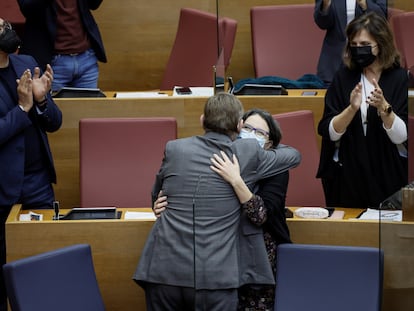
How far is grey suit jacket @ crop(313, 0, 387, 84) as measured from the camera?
3941 millimetres

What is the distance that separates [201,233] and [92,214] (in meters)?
0.50

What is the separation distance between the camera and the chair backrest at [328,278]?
Result: 107 inches

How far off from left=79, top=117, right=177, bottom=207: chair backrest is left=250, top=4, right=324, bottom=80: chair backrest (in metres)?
1.00

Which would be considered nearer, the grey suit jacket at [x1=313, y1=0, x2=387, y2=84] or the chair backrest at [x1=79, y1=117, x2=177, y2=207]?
the chair backrest at [x1=79, y1=117, x2=177, y2=207]

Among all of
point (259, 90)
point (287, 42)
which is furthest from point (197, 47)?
point (259, 90)

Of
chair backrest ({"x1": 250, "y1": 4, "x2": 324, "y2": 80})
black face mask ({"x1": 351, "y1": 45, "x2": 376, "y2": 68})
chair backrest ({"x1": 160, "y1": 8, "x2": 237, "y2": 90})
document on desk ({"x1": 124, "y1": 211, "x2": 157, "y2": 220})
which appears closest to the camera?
document on desk ({"x1": 124, "y1": 211, "x2": 157, "y2": 220})

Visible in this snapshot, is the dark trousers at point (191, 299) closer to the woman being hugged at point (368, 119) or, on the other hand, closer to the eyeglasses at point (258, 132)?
the eyeglasses at point (258, 132)

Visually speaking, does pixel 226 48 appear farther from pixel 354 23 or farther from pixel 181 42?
pixel 354 23

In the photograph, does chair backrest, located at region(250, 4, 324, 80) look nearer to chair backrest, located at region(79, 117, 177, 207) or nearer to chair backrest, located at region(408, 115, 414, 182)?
chair backrest, located at region(79, 117, 177, 207)

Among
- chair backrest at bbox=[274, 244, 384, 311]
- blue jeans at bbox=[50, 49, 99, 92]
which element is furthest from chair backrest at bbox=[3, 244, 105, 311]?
blue jeans at bbox=[50, 49, 99, 92]

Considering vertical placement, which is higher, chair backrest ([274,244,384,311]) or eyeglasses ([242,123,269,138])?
eyeglasses ([242,123,269,138])

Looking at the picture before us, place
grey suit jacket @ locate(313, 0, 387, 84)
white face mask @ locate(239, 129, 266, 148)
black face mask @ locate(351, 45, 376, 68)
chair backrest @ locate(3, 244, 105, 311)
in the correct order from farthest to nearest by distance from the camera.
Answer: grey suit jacket @ locate(313, 0, 387, 84)
black face mask @ locate(351, 45, 376, 68)
white face mask @ locate(239, 129, 266, 148)
chair backrest @ locate(3, 244, 105, 311)

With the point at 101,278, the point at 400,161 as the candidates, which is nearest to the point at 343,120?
the point at 400,161

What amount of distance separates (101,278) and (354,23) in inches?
39.7
